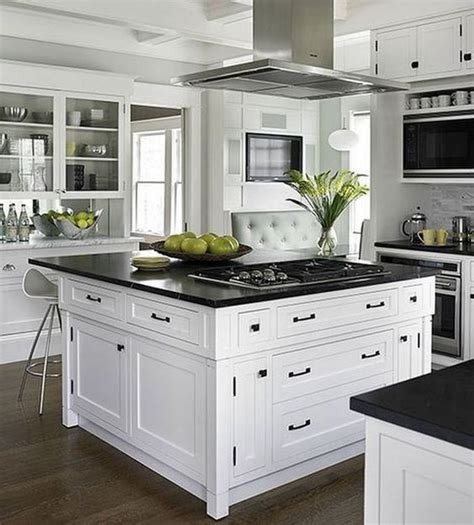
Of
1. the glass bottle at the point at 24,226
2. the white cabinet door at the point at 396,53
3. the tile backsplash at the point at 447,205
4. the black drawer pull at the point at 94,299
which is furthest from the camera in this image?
the glass bottle at the point at 24,226

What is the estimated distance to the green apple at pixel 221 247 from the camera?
141 inches

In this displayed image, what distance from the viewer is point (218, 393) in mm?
2686

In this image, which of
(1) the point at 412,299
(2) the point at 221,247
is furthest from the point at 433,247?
(2) the point at 221,247

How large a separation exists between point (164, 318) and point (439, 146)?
113 inches

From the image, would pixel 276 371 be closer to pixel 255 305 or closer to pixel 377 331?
pixel 255 305

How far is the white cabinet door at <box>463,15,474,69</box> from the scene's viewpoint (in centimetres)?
458

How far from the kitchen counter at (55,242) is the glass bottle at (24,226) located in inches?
2.0

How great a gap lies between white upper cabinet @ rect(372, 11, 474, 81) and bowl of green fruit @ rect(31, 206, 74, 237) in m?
2.66

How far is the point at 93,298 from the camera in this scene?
136 inches

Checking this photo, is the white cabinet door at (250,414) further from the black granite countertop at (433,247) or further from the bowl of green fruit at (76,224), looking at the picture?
the bowl of green fruit at (76,224)

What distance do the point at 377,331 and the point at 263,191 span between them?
13.2ft

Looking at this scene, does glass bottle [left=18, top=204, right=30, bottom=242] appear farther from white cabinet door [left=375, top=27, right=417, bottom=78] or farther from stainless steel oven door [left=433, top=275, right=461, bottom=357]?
stainless steel oven door [left=433, top=275, right=461, bottom=357]

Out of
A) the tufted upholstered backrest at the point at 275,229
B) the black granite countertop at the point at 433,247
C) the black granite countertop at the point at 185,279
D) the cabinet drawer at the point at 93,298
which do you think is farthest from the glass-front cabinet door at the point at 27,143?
the black granite countertop at the point at 433,247

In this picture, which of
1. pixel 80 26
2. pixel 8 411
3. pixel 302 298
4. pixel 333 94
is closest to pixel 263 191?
pixel 80 26
